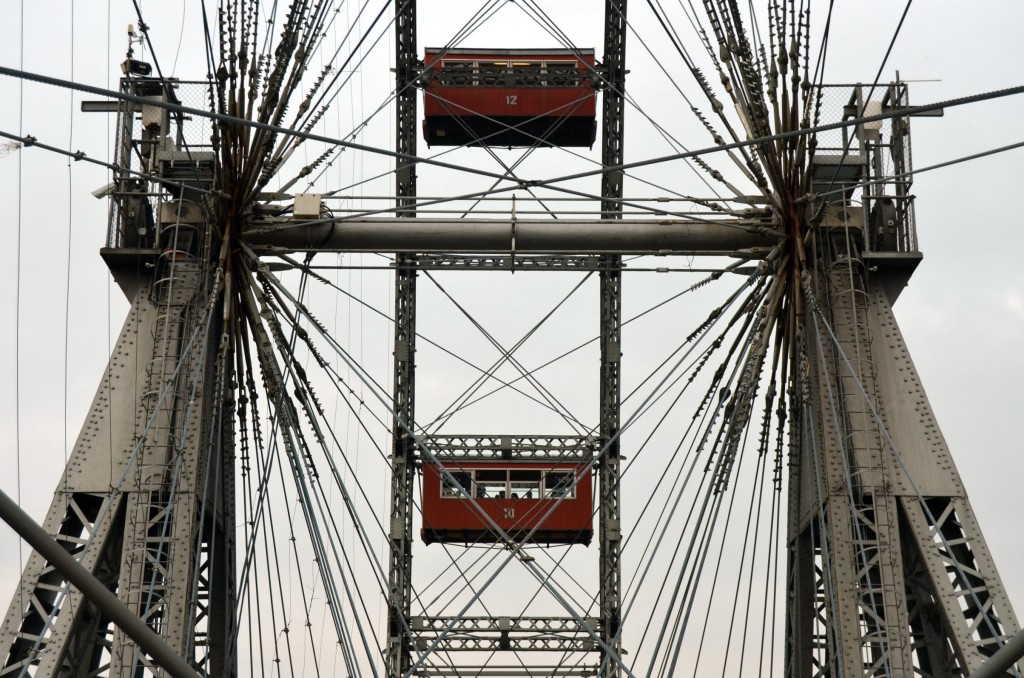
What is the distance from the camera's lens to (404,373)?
2941cm

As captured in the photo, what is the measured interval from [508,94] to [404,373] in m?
5.37

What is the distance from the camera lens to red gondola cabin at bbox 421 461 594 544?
29.8 metres

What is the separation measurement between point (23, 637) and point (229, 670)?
10.1ft

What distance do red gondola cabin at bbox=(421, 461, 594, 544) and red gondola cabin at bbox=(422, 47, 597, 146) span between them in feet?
19.2

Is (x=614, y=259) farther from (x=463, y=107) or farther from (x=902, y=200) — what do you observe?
(x=902, y=200)

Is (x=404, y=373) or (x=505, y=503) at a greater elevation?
(x=404, y=373)

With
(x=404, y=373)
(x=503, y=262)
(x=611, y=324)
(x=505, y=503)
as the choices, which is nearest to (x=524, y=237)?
(x=503, y=262)

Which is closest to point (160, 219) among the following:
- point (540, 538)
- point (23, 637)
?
point (23, 637)

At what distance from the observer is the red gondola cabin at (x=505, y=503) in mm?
29812

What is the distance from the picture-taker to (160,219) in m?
19.6

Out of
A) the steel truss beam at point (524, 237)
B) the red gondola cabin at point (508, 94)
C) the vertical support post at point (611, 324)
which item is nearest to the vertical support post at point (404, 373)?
the red gondola cabin at point (508, 94)

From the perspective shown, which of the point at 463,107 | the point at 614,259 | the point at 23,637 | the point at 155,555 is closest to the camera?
the point at 23,637

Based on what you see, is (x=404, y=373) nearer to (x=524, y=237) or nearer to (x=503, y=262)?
(x=503, y=262)

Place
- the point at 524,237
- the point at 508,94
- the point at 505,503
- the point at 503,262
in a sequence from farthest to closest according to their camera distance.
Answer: the point at 508,94, the point at 505,503, the point at 503,262, the point at 524,237
